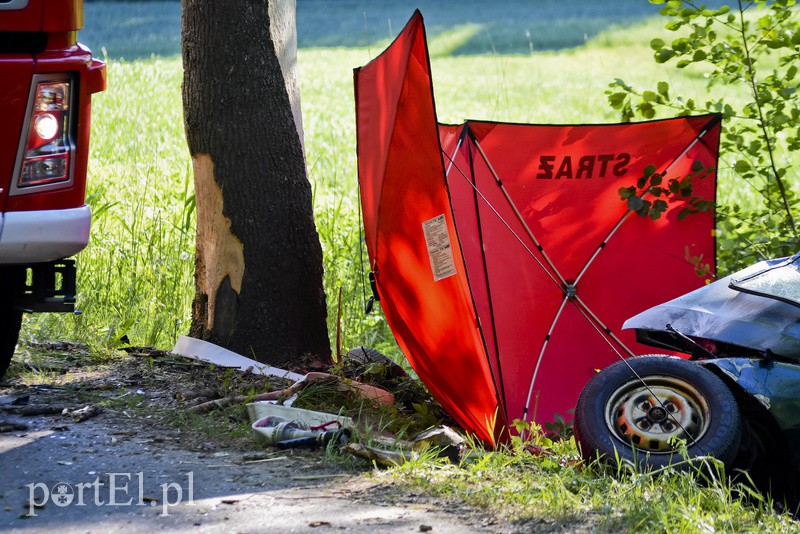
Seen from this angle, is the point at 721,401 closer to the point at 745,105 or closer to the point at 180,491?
the point at 180,491

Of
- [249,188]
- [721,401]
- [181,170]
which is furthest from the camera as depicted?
[181,170]

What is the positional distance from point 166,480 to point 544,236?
8.87 ft

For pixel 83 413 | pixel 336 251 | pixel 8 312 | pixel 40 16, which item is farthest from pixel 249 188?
pixel 336 251

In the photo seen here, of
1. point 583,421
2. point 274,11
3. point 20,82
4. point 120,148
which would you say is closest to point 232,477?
point 583,421

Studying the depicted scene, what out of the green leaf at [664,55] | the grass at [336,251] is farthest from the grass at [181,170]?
the green leaf at [664,55]

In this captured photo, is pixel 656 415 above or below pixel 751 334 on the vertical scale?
below

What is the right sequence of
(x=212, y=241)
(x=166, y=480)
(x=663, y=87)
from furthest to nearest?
(x=663, y=87)
(x=212, y=241)
(x=166, y=480)

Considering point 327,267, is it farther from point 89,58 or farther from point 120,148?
point 120,148

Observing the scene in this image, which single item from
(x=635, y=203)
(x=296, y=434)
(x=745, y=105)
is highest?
(x=745, y=105)

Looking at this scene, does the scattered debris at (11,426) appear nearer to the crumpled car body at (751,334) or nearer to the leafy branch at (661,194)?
the crumpled car body at (751,334)

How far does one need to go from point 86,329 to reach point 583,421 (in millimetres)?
3444

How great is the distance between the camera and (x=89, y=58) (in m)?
4.16

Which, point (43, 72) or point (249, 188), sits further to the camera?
point (249, 188)

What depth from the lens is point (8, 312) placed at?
4.75 meters
